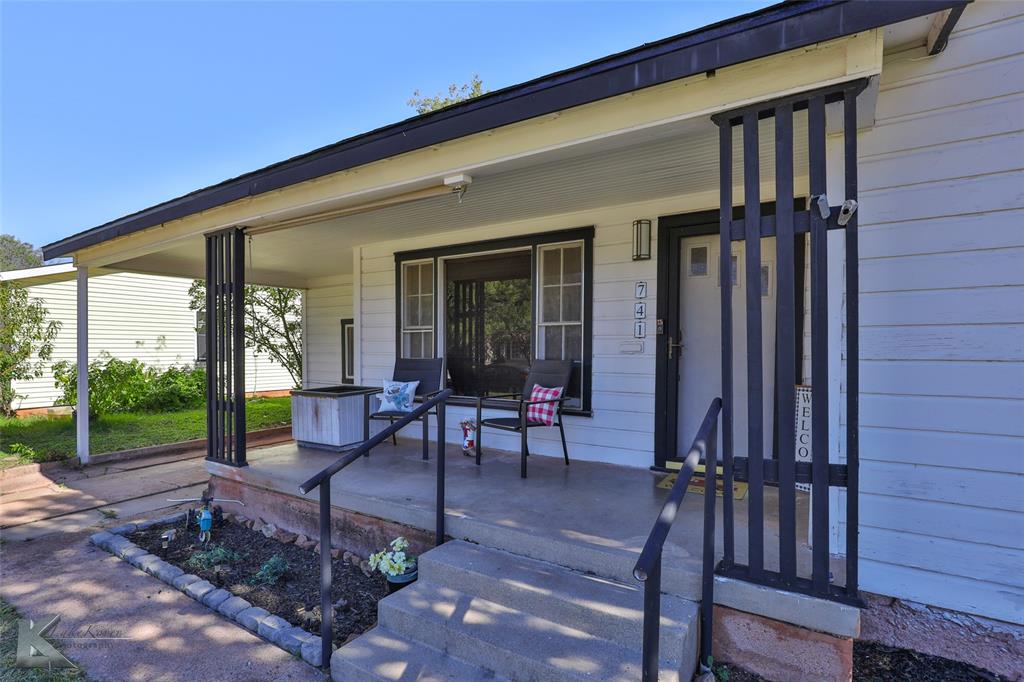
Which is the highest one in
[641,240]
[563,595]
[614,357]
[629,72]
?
[629,72]

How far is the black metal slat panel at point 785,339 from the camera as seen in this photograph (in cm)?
190

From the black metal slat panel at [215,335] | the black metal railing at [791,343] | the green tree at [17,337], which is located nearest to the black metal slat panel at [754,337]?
the black metal railing at [791,343]

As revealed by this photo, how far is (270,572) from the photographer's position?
2.98m

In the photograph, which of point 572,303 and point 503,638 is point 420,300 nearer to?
point 572,303

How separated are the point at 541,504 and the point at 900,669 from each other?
68.4 inches

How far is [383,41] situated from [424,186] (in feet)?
23.8

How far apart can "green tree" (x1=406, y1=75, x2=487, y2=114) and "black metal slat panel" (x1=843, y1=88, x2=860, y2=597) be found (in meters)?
13.7

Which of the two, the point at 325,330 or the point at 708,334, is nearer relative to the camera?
the point at 708,334

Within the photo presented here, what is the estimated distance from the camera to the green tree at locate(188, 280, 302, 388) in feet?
31.9

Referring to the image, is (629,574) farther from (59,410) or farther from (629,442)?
(59,410)

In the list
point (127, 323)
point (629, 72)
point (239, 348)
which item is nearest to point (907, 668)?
point (629, 72)

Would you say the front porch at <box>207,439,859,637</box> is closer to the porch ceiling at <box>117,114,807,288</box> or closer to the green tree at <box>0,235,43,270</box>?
the porch ceiling at <box>117,114,807,288</box>

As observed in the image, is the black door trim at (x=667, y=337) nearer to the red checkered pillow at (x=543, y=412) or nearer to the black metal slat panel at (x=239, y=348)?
the red checkered pillow at (x=543, y=412)

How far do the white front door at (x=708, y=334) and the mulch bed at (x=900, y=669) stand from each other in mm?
1725
